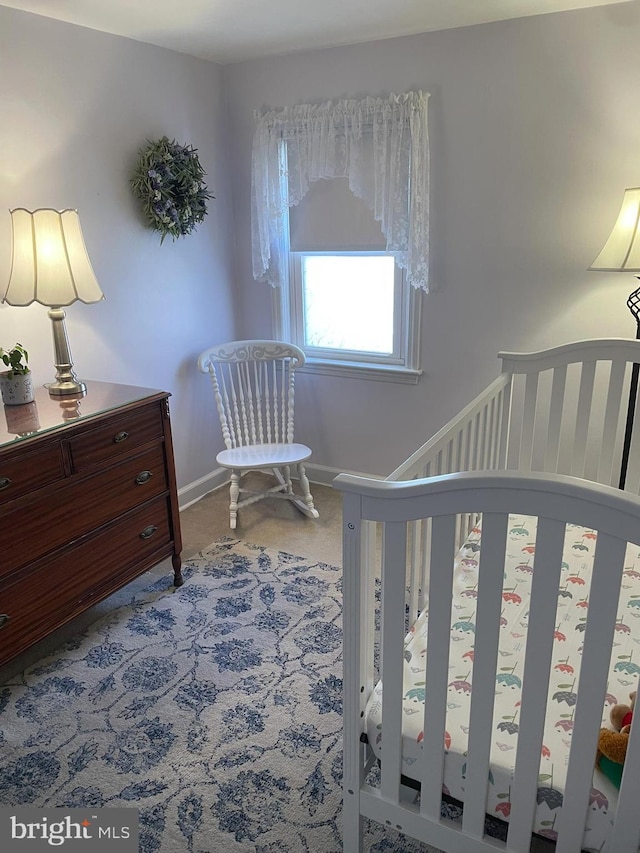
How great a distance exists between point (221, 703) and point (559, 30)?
2865mm

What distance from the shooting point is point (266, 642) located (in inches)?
90.9

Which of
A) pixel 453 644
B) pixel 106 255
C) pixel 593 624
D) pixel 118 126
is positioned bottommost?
pixel 453 644

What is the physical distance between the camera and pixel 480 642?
1136mm

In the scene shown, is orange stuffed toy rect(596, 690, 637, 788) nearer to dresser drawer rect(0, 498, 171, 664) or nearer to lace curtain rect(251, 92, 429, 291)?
dresser drawer rect(0, 498, 171, 664)

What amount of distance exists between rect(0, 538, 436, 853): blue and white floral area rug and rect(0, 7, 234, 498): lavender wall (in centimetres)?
110

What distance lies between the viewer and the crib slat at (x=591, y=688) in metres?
1.01

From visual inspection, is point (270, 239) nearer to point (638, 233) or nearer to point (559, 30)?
point (559, 30)

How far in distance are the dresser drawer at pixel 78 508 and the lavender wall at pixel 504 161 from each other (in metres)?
1.40

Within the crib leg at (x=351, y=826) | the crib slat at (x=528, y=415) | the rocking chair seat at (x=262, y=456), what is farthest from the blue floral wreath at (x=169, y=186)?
the crib leg at (x=351, y=826)

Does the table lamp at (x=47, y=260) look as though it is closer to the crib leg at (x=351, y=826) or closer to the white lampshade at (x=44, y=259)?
the white lampshade at (x=44, y=259)

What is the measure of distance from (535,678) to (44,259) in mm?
2012

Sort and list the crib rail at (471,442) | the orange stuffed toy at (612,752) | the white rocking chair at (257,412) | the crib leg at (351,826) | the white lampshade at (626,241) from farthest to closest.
A: the white rocking chair at (257,412) → the white lampshade at (626,241) → the crib rail at (471,442) → the crib leg at (351,826) → the orange stuffed toy at (612,752)

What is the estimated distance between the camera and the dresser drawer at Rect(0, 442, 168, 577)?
1.95m

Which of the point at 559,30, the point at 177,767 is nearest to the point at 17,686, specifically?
the point at 177,767
